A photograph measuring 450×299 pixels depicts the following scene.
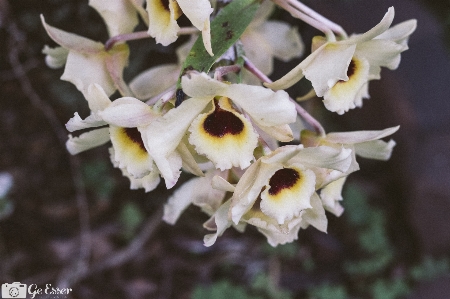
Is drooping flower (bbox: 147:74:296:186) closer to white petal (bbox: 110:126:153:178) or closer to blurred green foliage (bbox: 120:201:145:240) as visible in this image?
white petal (bbox: 110:126:153:178)

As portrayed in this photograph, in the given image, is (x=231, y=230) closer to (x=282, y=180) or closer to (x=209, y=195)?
(x=209, y=195)

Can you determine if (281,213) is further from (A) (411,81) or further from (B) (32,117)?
(B) (32,117)

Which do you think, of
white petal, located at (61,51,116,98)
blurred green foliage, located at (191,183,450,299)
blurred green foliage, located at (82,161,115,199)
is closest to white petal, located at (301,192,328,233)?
white petal, located at (61,51,116,98)

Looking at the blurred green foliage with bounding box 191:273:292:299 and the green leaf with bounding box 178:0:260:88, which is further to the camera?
the blurred green foliage with bounding box 191:273:292:299

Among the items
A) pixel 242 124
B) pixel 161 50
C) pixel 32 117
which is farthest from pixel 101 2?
pixel 32 117

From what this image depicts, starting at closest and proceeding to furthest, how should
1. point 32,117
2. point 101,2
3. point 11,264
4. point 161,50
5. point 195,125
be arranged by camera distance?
point 195,125 < point 101,2 < point 161,50 < point 11,264 < point 32,117

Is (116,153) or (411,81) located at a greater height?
(116,153)
